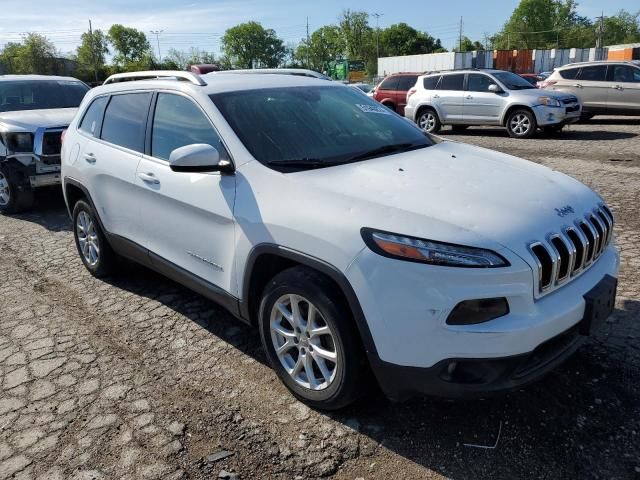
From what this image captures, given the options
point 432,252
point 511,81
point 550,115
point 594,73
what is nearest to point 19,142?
point 432,252

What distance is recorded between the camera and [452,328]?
7.47ft

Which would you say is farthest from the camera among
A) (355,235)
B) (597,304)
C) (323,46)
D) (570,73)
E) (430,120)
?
(323,46)

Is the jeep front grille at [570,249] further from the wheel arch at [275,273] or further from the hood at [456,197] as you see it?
the wheel arch at [275,273]

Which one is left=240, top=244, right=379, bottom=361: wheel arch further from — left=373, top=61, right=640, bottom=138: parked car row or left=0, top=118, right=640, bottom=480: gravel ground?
left=373, top=61, right=640, bottom=138: parked car row

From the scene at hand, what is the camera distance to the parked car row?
508 inches

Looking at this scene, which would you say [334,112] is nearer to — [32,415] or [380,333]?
[380,333]

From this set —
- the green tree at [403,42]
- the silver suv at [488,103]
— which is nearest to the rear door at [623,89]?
the silver suv at [488,103]

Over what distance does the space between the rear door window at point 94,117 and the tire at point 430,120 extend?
1136 centimetres

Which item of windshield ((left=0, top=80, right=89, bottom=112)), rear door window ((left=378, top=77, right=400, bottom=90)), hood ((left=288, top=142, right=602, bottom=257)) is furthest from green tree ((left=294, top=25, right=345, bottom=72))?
hood ((left=288, top=142, right=602, bottom=257))

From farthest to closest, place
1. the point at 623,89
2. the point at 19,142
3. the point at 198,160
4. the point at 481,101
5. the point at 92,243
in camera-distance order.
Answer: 1. the point at 623,89
2. the point at 481,101
3. the point at 19,142
4. the point at 92,243
5. the point at 198,160

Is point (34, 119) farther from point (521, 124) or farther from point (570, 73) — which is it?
point (570, 73)

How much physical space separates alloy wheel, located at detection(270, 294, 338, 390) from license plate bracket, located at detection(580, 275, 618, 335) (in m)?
1.17

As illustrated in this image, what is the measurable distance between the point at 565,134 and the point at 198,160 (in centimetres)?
1273

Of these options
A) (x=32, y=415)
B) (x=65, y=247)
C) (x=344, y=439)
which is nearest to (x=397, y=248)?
(x=344, y=439)
